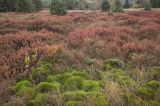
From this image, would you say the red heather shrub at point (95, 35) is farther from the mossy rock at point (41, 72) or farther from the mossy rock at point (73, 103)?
the mossy rock at point (73, 103)

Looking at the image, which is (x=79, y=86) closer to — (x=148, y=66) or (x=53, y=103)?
(x=53, y=103)

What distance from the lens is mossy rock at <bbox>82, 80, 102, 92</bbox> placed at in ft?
20.2

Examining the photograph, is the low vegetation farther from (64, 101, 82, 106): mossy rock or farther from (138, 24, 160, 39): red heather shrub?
(138, 24, 160, 39): red heather shrub

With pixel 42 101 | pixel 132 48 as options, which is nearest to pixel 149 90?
pixel 42 101

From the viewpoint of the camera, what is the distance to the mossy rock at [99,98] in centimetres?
529

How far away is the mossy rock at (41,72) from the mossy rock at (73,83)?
0.85 m

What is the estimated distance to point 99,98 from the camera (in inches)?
217

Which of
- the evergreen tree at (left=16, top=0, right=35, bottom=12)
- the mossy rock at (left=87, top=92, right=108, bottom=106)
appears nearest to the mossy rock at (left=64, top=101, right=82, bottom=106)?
the mossy rock at (left=87, top=92, right=108, bottom=106)

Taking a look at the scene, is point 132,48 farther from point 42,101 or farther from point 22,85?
point 42,101

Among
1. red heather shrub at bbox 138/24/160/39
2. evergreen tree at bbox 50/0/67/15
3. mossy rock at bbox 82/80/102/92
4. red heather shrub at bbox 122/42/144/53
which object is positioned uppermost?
evergreen tree at bbox 50/0/67/15

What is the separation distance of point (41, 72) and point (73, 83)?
3.96 ft

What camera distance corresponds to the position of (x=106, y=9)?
149 feet

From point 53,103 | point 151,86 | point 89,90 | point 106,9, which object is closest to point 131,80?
point 151,86

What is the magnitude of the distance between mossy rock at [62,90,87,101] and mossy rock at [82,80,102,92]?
0.40 m
